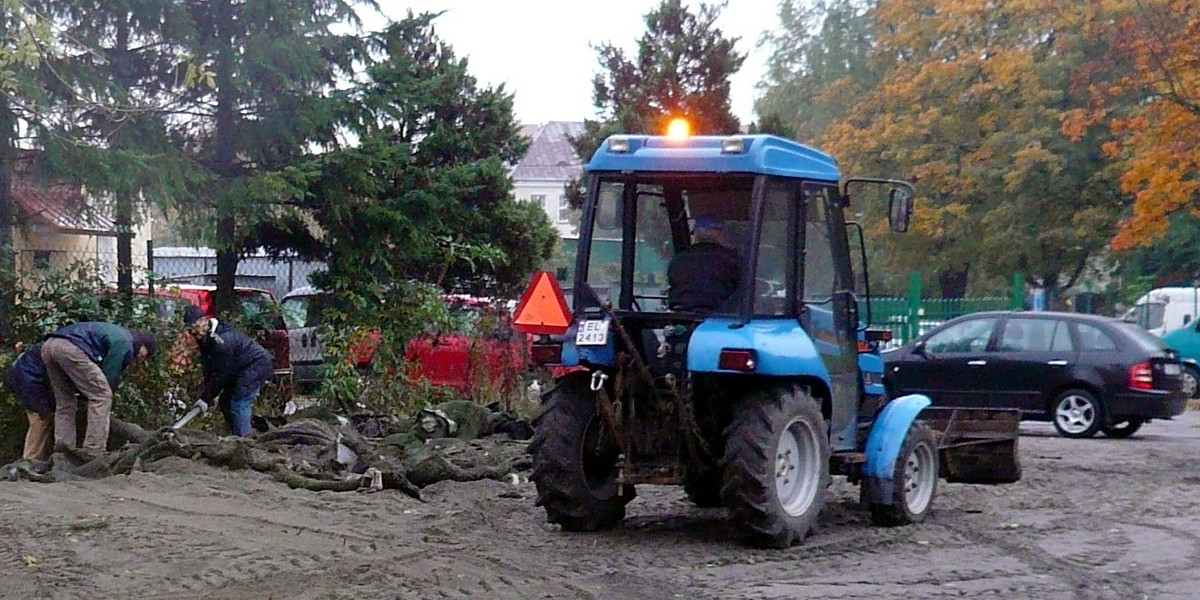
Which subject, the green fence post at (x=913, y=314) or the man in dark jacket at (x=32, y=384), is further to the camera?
the green fence post at (x=913, y=314)

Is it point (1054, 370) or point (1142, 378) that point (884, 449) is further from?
point (1054, 370)

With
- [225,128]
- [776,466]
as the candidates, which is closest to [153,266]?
[225,128]

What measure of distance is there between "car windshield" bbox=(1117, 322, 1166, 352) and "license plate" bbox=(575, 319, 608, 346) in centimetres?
1012

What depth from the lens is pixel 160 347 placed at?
1359 centimetres

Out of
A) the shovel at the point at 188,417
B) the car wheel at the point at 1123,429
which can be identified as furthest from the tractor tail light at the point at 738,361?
the car wheel at the point at 1123,429

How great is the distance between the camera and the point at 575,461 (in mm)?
9094

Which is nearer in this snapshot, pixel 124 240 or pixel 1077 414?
pixel 124 240

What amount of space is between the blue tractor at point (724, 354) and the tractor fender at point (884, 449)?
11 millimetres

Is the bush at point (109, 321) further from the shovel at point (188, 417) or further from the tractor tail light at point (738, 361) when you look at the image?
the tractor tail light at point (738, 361)

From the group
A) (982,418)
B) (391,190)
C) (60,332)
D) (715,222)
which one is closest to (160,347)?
(60,332)

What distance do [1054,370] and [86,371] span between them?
10.7 meters

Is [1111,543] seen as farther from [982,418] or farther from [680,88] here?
[680,88]

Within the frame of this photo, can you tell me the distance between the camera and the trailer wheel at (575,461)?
29.8 feet

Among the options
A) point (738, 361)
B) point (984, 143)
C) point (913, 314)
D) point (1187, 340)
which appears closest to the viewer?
point (738, 361)
